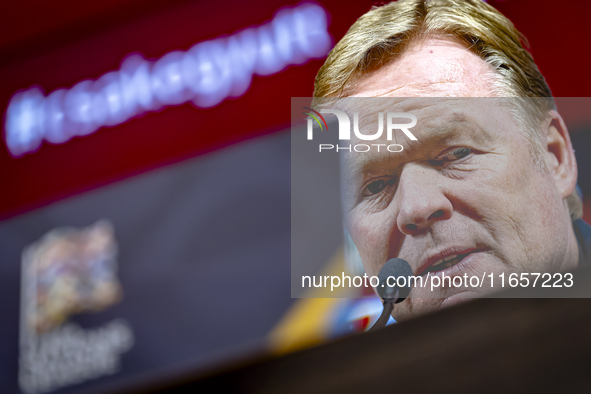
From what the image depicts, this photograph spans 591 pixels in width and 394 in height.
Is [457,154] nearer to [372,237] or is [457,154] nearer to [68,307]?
[372,237]

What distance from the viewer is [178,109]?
2.22m

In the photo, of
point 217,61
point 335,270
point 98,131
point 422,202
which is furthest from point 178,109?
point 422,202

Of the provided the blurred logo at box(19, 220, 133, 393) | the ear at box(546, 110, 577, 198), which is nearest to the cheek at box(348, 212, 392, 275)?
the ear at box(546, 110, 577, 198)

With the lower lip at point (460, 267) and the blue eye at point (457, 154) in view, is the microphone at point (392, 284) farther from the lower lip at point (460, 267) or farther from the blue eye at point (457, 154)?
the blue eye at point (457, 154)

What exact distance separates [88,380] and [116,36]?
4.73ft

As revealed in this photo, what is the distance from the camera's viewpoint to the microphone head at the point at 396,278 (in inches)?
36.3

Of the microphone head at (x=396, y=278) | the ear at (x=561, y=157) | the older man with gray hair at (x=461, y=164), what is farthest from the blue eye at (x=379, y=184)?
the ear at (x=561, y=157)

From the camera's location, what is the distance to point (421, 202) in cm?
93

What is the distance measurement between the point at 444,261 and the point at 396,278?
0.08m

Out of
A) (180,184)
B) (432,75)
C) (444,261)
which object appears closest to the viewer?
(444,261)

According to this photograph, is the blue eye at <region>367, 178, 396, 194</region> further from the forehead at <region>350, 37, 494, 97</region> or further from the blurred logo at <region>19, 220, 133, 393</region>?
the blurred logo at <region>19, 220, 133, 393</region>

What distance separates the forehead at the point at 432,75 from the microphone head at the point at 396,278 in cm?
31

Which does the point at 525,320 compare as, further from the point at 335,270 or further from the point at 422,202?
the point at 335,270

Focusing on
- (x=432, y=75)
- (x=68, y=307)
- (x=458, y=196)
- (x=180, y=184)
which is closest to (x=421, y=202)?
(x=458, y=196)
